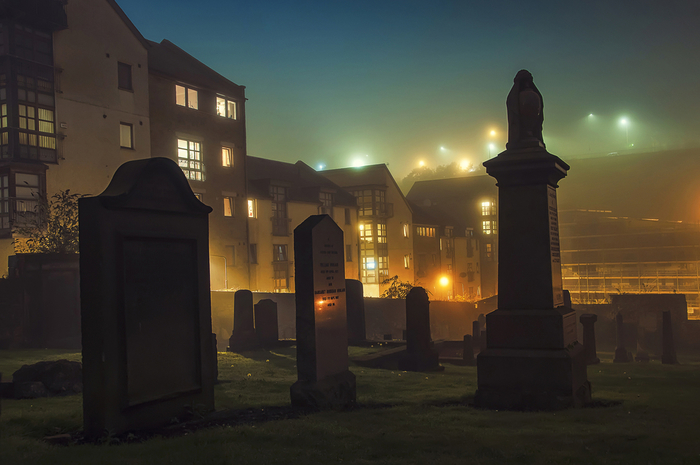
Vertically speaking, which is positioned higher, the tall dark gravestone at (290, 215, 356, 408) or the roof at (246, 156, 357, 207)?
the roof at (246, 156, 357, 207)

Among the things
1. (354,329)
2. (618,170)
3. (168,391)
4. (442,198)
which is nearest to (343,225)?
(442,198)

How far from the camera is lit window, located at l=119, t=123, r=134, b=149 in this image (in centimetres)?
3075

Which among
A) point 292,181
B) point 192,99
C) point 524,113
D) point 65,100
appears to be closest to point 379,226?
point 292,181

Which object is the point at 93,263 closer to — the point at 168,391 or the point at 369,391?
the point at 168,391

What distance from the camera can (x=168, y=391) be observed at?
23.4 ft

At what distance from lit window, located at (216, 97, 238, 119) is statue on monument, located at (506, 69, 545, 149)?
29.8 m

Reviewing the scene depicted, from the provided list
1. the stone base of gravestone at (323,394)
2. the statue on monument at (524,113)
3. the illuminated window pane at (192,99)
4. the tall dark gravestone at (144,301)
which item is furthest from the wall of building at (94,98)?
the statue on monument at (524,113)


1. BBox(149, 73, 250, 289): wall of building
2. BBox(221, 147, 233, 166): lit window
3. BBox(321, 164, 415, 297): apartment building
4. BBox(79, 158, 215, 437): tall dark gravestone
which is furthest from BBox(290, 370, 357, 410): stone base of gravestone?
BBox(321, 164, 415, 297): apartment building

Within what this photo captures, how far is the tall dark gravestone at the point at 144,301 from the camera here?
6367 mm

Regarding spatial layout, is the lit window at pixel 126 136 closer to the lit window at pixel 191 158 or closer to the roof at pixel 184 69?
the lit window at pixel 191 158

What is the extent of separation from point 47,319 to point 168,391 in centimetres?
1053

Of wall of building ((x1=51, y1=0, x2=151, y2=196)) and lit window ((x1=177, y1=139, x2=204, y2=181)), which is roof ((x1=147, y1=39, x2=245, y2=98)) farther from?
lit window ((x1=177, y1=139, x2=204, y2=181))

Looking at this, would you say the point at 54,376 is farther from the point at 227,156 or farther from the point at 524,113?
the point at 227,156

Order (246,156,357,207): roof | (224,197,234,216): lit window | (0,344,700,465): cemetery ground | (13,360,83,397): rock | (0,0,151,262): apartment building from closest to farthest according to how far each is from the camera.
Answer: (0,344,700,465): cemetery ground < (13,360,83,397): rock < (0,0,151,262): apartment building < (224,197,234,216): lit window < (246,156,357,207): roof
